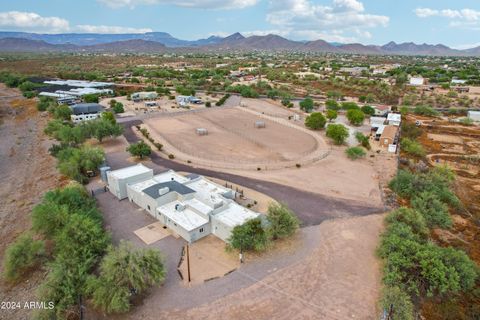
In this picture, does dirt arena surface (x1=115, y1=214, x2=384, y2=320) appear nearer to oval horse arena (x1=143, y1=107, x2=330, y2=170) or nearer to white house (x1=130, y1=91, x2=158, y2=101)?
oval horse arena (x1=143, y1=107, x2=330, y2=170)

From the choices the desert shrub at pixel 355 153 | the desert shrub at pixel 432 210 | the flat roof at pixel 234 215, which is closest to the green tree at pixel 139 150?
the flat roof at pixel 234 215

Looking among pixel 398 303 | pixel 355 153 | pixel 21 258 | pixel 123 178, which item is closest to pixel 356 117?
pixel 355 153

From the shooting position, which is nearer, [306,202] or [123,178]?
[123,178]

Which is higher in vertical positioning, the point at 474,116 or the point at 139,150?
the point at 474,116

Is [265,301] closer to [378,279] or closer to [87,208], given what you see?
[378,279]

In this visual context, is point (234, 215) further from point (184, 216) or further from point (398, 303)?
point (398, 303)

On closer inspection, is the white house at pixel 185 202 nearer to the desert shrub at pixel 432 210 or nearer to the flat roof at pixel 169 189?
the flat roof at pixel 169 189

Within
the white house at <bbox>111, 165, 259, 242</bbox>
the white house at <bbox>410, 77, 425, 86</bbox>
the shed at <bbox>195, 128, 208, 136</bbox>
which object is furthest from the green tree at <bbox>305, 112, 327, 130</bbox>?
the white house at <bbox>410, 77, 425, 86</bbox>
